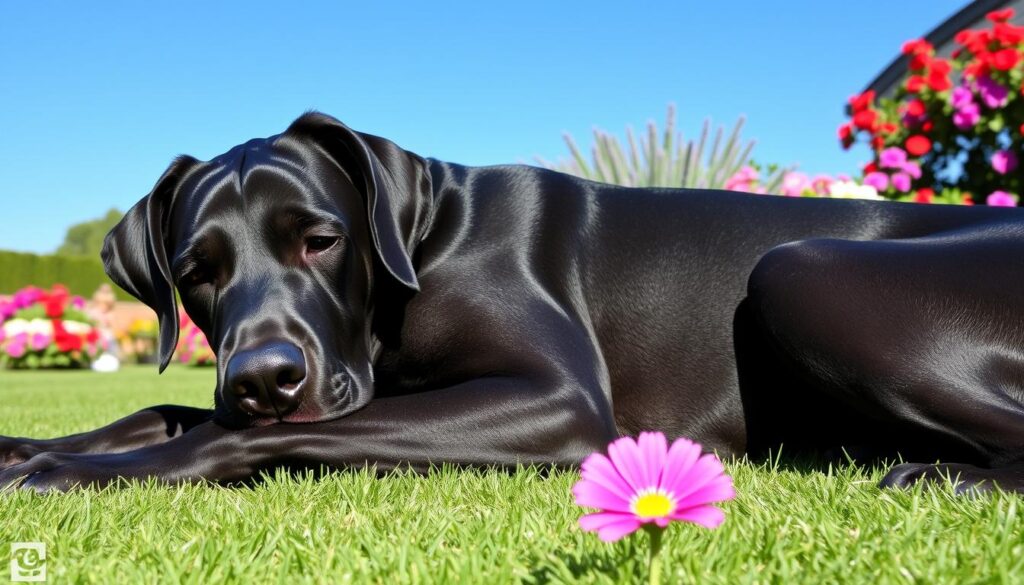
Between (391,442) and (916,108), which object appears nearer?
(391,442)

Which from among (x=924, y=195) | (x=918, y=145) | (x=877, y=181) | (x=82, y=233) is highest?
(x=918, y=145)

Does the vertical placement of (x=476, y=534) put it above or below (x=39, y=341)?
above

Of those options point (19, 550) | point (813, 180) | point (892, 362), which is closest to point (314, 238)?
point (19, 550)

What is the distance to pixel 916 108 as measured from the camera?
831cm

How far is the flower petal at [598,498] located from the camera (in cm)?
112

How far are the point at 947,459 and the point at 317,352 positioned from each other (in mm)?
1872

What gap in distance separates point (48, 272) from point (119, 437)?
3375 centimetres

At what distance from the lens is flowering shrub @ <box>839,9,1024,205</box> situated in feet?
26.1

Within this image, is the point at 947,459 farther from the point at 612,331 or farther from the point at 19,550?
the point at 19,550

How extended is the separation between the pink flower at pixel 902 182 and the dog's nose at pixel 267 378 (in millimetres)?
7284

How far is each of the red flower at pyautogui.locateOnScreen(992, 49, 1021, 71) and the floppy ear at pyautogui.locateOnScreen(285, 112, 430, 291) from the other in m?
6.73

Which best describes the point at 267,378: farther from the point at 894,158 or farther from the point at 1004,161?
the point at 1004,161

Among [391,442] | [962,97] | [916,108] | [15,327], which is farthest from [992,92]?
[15,327]

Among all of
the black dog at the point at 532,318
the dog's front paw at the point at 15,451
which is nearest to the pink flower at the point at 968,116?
the black dog at the point at 532,318
